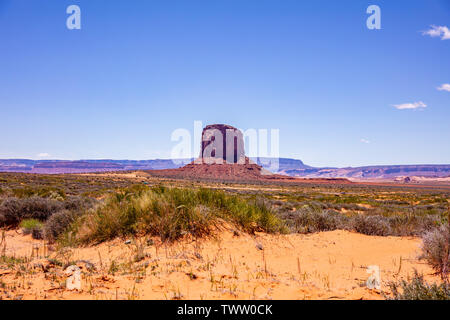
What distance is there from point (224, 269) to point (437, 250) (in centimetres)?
373

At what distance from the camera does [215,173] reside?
109875 millimetres

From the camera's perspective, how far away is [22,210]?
10250 millimetres

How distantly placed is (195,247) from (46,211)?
7483 mm

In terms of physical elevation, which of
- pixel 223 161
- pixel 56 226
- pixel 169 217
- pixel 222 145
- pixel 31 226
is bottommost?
pixel 31 226

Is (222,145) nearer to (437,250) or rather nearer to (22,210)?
(22,210)

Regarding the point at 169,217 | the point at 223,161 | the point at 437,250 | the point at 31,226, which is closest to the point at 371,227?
the point at 437,250

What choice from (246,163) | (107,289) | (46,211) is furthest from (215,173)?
(107,289)

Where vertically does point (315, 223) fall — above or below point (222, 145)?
below

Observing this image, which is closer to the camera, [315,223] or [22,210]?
[315,223]

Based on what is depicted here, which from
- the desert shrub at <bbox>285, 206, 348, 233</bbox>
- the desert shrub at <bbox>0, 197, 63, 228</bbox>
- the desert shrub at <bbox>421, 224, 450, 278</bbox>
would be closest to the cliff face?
the desert shrub at <bbox>0, 197, 63, 228</bbox>

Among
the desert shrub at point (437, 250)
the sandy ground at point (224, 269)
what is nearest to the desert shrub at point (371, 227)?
the sandy ground at point (224, 269)

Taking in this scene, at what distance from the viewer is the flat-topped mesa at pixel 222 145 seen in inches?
5025

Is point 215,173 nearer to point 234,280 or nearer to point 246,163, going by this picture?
point 246,163

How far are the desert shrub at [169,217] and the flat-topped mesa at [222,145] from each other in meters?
116
